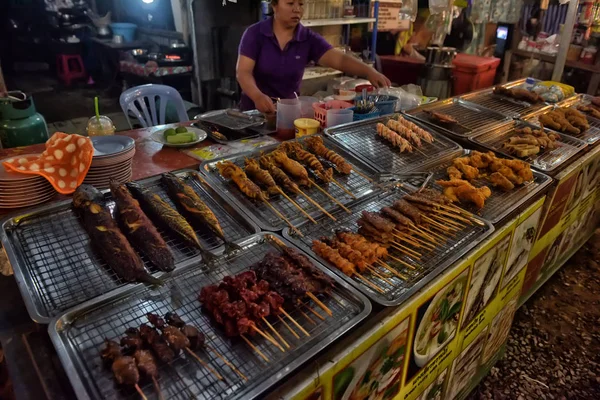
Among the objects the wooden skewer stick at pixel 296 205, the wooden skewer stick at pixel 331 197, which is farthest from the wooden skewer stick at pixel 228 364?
the wooden skewer stick at pixel 331 197

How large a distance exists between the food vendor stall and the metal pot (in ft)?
13.2

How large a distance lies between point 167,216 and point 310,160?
Answer: 3.80 feet

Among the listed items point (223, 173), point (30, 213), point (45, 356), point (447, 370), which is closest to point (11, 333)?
point (45, 356)

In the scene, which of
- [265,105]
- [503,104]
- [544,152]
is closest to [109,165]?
[265,105]

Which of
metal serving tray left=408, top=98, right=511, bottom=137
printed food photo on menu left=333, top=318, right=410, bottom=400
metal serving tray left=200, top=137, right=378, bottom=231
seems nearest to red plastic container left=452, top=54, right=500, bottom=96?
metal serving tray left=408, top=98, right=511, bottom=137

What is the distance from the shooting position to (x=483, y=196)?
2.80 meters

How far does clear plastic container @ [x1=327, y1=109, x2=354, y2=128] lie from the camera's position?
3.62 metres

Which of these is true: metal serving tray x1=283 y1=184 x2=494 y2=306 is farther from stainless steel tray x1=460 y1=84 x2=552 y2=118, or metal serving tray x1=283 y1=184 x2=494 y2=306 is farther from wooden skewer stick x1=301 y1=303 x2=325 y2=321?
stainless steel tray x1=460 y1=84 x2=552 y2=118

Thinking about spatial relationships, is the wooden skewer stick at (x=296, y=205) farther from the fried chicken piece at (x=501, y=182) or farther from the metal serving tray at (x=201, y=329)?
the fried chicken piece at (x=501, y=182)

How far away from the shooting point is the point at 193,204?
237 cm

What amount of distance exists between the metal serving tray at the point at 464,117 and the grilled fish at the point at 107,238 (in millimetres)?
2988

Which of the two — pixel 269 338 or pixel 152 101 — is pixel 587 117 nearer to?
pixel 269 338

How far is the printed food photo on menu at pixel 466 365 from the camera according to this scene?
296cm

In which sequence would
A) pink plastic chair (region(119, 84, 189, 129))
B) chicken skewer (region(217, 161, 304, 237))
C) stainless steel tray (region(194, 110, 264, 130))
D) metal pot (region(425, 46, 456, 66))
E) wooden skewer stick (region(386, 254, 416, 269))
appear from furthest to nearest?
1. metal pot (region(425, 46, 456, 66))
2. pink plastic chair (region(119, 84, 189, 129))
3. stainless steel tray (region(194, 110, 264, 130))
4. chicken skewer (region(217, 161, 304, 237))
5. wooden skewer stick (region(386, 254, 416, 269))
